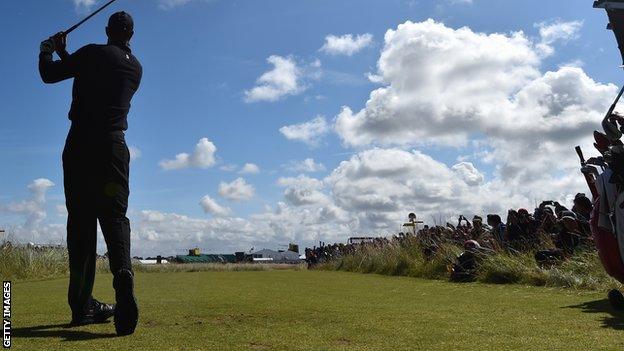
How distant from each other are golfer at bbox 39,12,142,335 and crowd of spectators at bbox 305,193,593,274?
11.5 feet

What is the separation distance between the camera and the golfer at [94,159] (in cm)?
325

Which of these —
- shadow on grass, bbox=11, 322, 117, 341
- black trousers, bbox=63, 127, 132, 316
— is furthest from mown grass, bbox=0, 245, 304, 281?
black trousers, bbox=63, 127, 132, 316

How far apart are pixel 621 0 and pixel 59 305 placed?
176 inches

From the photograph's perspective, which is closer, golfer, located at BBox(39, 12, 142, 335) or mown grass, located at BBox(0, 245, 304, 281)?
golfer, located at BBox(39, 12, 142, 335)

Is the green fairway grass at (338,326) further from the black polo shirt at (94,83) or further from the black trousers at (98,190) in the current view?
the black polo shirt at (94,83)

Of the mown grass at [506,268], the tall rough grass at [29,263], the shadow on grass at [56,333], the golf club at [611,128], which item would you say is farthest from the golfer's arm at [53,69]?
the tall rough grass at [29,263]

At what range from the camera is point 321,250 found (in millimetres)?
30875

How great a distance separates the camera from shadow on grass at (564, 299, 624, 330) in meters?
3.31

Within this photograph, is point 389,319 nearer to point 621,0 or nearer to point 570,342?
point 570,342

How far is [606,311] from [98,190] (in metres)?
3.46

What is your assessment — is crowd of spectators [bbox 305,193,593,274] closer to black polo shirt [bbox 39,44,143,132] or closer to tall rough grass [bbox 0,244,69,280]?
black polo shirt [bbox 39,44,143,132]

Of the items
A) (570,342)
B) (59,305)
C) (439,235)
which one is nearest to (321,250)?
(439,235)

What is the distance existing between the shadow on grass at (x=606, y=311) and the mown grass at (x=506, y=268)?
1.97m

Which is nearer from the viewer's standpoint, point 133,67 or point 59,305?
point 133,67
